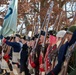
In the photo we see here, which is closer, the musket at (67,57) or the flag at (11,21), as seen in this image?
the musket at (67,57)

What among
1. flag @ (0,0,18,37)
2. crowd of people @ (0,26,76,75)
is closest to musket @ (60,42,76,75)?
crowd of people @ (0,26,76,75)

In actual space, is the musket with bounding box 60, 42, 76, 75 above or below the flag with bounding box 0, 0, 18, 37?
above

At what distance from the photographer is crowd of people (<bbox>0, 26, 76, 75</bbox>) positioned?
5445 mm

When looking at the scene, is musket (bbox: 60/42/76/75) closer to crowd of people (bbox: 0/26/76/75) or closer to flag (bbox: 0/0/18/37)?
crowd of people (bbox: 0/26/76/75)

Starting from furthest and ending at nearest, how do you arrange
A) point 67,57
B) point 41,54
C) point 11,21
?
point 11,21
point 41,54
point 67,57

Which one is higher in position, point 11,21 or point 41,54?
point 41,54

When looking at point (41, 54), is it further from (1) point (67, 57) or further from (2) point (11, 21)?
(2) point (11, 21)

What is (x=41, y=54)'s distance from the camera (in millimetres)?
8023

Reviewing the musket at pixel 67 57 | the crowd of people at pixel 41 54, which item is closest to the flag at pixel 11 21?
the crowd of people at pixel 41 54

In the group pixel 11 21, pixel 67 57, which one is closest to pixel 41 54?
pixel 67 57

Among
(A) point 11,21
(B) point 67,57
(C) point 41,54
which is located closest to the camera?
(B) point 67,57

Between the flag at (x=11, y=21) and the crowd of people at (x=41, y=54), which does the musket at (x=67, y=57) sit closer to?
the crowd of people at (x=41, y=54)

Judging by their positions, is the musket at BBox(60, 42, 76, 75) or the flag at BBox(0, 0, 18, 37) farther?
the flag at BBox(0, 0, 18, 37)

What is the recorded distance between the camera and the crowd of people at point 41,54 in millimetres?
5445
